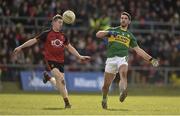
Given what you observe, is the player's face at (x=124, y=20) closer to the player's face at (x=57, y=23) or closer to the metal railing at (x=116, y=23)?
the player's face at (x=57, y=23)

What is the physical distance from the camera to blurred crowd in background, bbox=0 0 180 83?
35.6 metres

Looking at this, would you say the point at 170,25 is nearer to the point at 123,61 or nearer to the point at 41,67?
the point at 41,67

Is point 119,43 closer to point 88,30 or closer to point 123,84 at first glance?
point 123,84

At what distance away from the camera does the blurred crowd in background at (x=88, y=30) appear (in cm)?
3559

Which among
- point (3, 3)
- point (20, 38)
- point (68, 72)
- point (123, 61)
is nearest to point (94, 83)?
point (68, 72)

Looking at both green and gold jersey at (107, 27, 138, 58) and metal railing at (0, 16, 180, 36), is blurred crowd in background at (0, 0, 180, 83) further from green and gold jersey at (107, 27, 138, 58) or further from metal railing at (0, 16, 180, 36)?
green and gold jersey at (107, 27, 138, 58)

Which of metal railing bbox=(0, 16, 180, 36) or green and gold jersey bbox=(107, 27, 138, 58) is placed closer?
green and gold jersey bbox=(107, 27, 138, 58)

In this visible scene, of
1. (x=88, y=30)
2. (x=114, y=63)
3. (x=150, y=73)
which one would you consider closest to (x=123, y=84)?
(x=114, y=63)

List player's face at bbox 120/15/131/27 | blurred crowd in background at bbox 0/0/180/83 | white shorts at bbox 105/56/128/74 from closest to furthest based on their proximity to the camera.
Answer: player's face at bbox 120/15/131/27 → white shorts at bbox 105/56/128/74 → blurred crowd in background at bbox 0/0/180/83

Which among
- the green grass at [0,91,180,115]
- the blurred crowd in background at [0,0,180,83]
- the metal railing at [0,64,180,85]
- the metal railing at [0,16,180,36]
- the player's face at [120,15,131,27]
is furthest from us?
the metal railing at [0,16,180,36]

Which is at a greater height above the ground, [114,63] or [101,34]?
[101,34]

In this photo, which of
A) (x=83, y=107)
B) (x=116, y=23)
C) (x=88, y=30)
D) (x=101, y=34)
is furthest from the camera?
(x=116, y=23)

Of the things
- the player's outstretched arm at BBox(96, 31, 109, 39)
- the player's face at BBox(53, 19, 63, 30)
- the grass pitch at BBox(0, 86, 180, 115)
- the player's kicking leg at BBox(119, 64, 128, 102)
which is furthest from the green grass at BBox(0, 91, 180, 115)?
the player's face at BBox(53, 19, 63, 30)

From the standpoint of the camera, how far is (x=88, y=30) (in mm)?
38188
